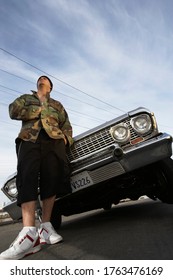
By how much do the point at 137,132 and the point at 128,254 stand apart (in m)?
1.41

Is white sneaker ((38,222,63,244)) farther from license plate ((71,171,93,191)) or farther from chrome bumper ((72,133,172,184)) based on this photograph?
chrome bumper ((72,133,172,184))

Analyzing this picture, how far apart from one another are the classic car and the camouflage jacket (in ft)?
1.24

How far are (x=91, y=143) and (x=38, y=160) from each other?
0.74 meters

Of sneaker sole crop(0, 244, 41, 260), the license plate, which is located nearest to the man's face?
the license plate

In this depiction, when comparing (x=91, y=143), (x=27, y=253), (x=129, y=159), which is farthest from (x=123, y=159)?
(x=27, y=253)

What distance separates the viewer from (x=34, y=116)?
9.90 feet

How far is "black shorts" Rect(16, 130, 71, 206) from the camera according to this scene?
278 centimetres

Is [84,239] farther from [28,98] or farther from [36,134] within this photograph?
[28,98]

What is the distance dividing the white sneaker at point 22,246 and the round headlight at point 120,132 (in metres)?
1.25

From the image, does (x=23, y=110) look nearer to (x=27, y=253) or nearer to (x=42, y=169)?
(x=42, y=169)

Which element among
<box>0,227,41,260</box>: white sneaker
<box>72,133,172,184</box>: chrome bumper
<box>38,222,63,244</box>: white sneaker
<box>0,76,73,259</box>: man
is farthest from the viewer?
<box>72,133,172,184</box>: chrome bumper

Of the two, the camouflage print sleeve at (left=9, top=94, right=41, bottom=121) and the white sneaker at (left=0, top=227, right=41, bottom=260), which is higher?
the camouflage print sleeve at (left=9, top=94, right=41, bottom=121)
